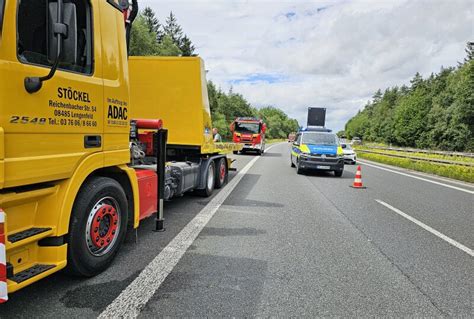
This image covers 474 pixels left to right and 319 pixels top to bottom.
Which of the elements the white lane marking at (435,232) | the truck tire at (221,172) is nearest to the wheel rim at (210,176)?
the truck tire at (221,172)

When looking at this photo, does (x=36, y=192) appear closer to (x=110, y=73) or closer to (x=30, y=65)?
(x=30, y=65)

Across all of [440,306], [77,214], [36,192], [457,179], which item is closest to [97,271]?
[77,214]

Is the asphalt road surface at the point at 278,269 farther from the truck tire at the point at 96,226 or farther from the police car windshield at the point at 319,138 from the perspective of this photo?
the police car windshield at the point at 319,138

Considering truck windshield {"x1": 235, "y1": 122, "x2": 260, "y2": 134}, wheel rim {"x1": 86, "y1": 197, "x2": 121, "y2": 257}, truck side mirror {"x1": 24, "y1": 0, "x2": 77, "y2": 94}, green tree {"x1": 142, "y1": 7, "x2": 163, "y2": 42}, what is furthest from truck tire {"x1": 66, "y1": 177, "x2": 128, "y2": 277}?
green tree {"x1": 142, "y1": 7, "x2": 163, "y2": 42}

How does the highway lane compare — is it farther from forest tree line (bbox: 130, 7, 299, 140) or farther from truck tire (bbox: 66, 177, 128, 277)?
forest tree line (bbox: 130, 7, 299, 140)

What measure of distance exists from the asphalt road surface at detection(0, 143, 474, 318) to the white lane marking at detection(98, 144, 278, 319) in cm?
1

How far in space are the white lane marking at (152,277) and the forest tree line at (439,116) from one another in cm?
3650

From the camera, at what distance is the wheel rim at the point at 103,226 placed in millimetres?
3572

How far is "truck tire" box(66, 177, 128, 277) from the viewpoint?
336cm

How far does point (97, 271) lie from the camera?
3.67 metres

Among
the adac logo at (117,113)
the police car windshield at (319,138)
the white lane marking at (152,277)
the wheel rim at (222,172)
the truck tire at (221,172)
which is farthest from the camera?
the police car windshield at (319,138)

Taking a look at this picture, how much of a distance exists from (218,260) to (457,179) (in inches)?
542

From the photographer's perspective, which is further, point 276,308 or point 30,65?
point 276,308

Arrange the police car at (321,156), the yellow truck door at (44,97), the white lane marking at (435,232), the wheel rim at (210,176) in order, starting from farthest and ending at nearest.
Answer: the police car at (321,156), the wheel rim at (210,176), the white lane marking at (435,232), the yellow truck door at (44,97)
